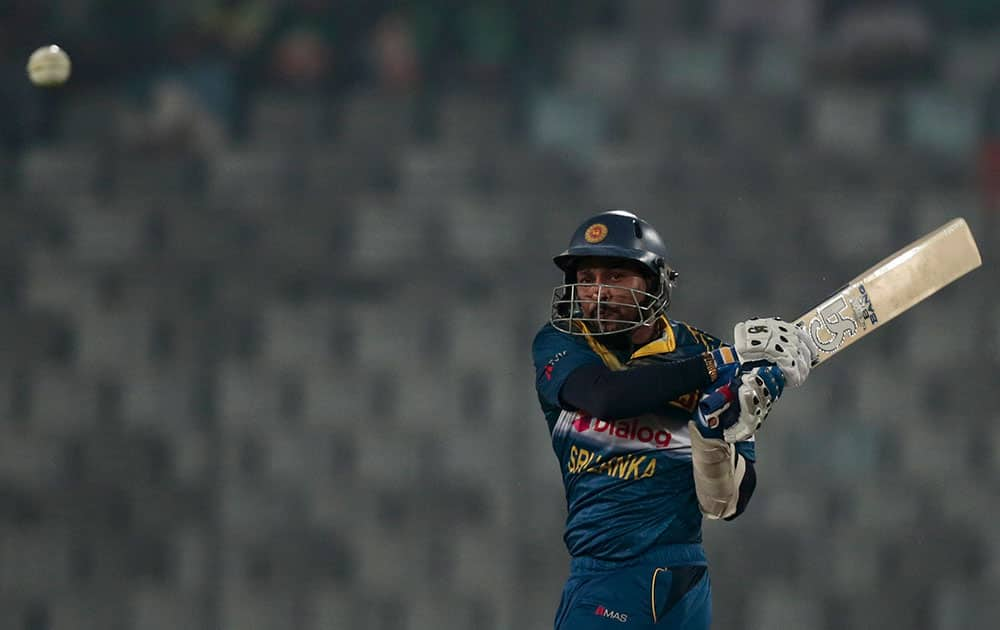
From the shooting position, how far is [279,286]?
5383 millimetres

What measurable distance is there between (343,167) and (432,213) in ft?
1.29

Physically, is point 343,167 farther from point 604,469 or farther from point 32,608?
point 604,469

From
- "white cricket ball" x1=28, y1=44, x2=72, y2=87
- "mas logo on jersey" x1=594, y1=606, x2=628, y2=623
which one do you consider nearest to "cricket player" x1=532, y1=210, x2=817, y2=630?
"mas logo on jersey" x1=594, y1=606, x2=628, y2=623

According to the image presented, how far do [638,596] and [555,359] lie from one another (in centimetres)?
43

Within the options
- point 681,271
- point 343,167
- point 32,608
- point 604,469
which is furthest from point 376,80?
point 604,469

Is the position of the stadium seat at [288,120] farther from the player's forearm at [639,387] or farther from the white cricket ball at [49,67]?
the player's forearm at [639,387]

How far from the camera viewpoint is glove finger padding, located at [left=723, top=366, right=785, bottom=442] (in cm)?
223

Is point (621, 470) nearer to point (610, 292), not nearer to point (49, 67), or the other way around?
point (610, 292)

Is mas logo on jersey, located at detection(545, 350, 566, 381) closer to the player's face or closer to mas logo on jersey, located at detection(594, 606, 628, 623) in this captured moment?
the player's face

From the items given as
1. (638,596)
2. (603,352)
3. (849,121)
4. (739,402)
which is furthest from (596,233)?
(849,121)

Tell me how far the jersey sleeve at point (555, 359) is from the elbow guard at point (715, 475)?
0.22 meters

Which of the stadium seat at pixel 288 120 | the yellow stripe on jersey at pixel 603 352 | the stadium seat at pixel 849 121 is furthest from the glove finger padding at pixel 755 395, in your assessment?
the stadium seat at pixel 288 120

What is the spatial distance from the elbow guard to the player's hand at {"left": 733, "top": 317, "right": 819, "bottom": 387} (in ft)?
0.49

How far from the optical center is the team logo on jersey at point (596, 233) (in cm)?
257
